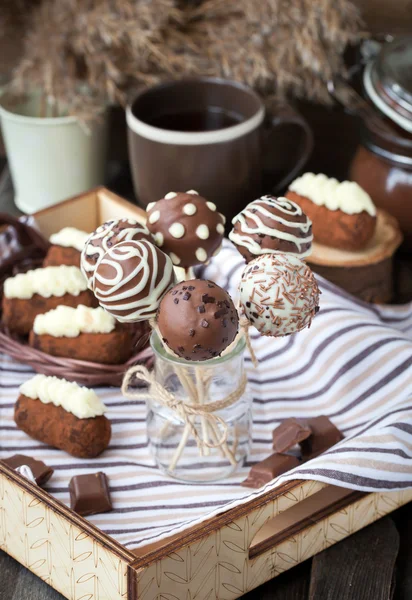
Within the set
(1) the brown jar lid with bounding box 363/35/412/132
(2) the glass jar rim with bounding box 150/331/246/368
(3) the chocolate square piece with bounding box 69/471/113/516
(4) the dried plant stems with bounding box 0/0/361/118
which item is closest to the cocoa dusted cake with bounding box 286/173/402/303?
(1) the brown jar lid with bounding box 363/35/412/132

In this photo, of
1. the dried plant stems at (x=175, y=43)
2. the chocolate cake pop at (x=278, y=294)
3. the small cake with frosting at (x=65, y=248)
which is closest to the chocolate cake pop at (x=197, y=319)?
the chocolate cake pop at (x=278, y=294)

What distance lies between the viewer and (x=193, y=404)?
0.75 meters

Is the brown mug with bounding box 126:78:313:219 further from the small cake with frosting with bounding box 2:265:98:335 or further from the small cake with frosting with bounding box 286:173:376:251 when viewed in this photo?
the small cake with frosting with bounding box 2:265:98:335

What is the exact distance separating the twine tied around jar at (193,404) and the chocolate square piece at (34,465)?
100 millimetres

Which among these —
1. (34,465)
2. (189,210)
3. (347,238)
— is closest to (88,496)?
(34,465)

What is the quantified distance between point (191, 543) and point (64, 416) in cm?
23

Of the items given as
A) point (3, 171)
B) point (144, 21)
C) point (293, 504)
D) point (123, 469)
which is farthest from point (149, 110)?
point (293, 504)

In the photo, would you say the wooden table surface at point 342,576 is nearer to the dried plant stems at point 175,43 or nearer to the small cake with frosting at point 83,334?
the small cake with frosting at point 83,334

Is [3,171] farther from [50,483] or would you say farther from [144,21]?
[50,483]

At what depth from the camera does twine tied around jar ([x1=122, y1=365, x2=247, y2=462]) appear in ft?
2.41

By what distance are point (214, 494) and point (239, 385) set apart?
11cm

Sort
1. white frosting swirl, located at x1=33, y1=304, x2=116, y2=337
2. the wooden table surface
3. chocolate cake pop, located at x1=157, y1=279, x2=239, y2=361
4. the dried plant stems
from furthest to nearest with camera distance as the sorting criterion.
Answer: the dried plant stems
white frosting swirl, located at x1=33, y1=304, x2=116, y2=337
the wooden table surface
chocolate cake pop, located at x1=157, y1=279, x2=239, y2=361

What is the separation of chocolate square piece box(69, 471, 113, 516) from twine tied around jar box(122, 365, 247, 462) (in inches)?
3.3

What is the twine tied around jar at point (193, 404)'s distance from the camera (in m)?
0.73
